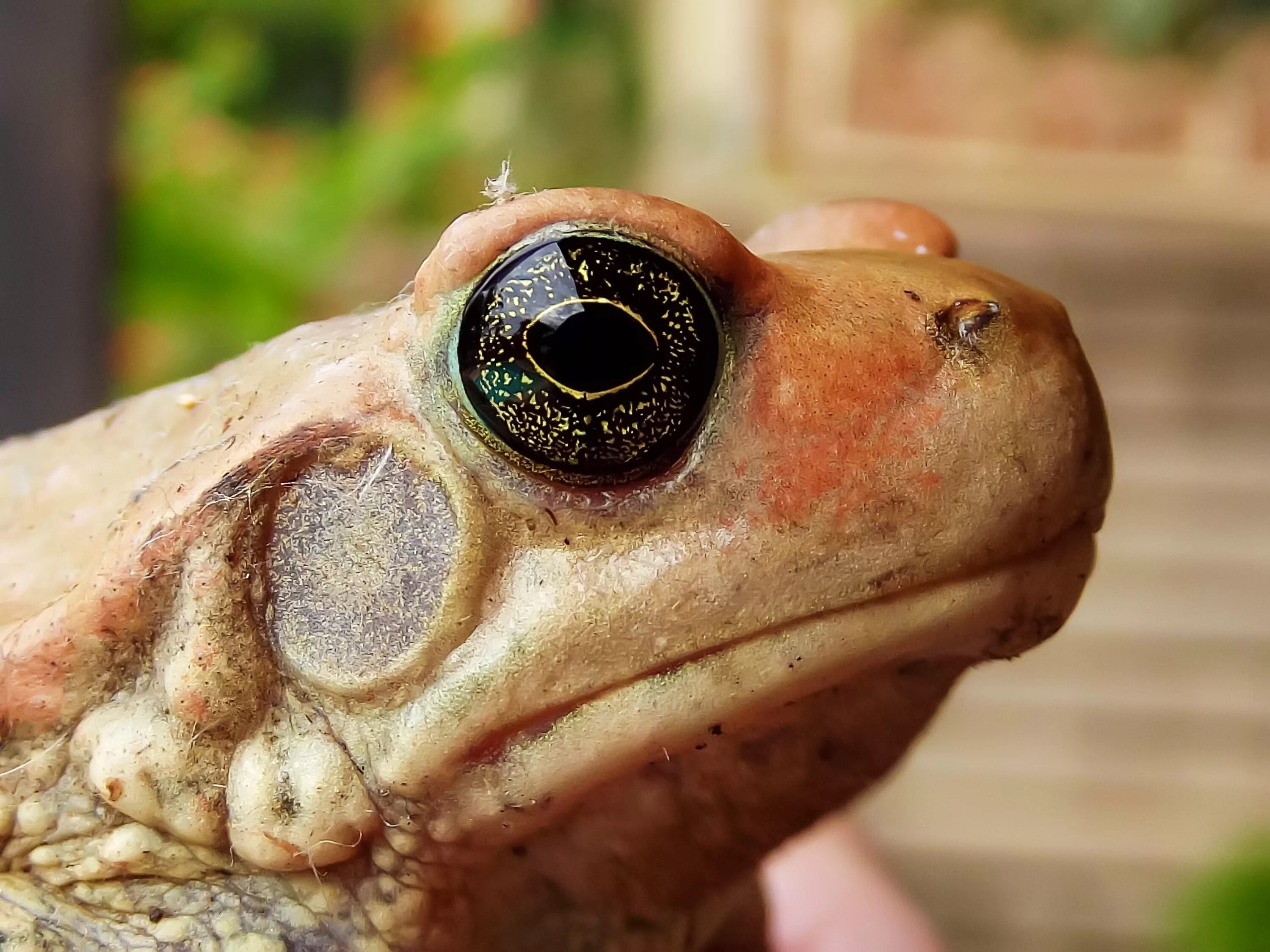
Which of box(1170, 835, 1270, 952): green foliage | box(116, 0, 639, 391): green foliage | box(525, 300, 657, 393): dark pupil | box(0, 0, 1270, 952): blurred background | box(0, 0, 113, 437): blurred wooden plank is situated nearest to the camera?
box(525, 300, 657, 393): dark pupil

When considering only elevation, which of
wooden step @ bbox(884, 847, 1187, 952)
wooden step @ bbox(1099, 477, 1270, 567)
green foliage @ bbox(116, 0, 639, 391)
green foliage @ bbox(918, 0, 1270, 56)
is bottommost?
wooden step @ bbox(884, 847, 1187, 952)

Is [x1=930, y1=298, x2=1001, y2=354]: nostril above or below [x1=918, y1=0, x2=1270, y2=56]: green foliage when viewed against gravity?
above

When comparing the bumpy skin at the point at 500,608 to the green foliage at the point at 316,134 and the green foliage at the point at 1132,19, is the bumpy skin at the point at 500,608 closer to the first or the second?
the green foliage at the point at 316,134

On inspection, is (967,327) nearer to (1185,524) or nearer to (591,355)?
(591,355)

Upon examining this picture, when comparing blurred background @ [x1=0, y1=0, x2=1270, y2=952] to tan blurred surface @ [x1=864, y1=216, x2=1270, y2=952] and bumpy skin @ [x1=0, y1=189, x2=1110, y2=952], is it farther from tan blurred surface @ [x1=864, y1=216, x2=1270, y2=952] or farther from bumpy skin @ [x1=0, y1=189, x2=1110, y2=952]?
bumpy skin @ [x1=0, y1=189, x2=1110, y2=952]

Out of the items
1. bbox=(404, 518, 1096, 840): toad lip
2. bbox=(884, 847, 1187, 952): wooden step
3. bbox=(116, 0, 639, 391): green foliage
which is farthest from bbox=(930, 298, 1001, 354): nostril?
bbox=(884, 847, 1187, 952): wooden step

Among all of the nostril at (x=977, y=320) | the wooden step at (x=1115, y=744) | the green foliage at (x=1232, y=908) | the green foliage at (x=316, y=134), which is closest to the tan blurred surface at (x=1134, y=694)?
the wooden step at (x=1115, y=744)

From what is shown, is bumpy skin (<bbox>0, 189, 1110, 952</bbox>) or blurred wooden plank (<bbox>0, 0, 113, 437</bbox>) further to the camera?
blurred wooden plank (<bbox>0, 0, 113, 437</bbox>)

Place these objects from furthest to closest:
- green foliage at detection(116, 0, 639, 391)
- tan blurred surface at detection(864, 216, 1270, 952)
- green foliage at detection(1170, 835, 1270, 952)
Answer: green foliage at detection(116, 0, 639, 391), tan blurred surface at detection(864, 216, 1270, 952), green foliage at detection(1170, 835, 1270, 952)
